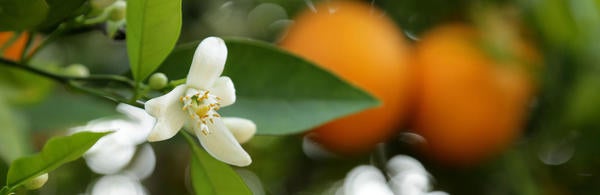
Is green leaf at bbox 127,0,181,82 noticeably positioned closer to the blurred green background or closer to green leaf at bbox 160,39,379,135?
green leaf at bbox 160,39,379,135

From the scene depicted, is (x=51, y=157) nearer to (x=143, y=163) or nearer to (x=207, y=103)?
(x=207, y=103)

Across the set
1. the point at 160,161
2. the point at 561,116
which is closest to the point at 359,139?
the point at 561,116

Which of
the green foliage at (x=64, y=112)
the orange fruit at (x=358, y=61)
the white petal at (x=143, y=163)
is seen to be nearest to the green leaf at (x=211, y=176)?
the green foliage at (x=64, y=112)

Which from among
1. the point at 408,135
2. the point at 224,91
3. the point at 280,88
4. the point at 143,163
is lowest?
the point at 143,163

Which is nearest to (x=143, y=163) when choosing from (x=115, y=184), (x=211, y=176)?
(x=115, y=184)

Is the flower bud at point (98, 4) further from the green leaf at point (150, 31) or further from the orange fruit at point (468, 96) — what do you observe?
the orange fruit at point (468, 96)

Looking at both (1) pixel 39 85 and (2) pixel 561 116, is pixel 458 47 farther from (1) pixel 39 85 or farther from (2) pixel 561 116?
(1) pixel 39 85
